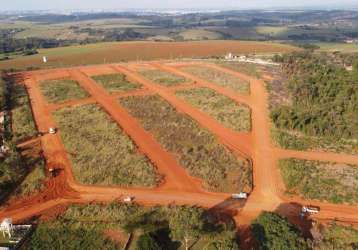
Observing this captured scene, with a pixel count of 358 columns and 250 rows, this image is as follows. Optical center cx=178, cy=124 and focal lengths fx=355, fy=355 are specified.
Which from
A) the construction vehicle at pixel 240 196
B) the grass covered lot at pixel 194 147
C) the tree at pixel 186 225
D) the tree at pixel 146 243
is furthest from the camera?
the grass covered lot at pixel 194 147

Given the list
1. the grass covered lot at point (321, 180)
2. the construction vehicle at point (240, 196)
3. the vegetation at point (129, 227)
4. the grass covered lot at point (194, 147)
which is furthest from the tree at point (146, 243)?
the grass covered lot at point (321, 180)

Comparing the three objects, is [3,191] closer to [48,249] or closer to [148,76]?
[48,249]

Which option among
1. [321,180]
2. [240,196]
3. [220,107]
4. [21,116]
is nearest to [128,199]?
[240,196]

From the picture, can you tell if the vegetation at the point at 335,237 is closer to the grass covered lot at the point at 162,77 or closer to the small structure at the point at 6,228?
the small structure at the point at 6,228

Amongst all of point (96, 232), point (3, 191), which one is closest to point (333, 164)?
point (96, 232)

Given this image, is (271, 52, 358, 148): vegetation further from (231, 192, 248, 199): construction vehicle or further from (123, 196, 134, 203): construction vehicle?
(123, 196, 134, 203): construction vehicle

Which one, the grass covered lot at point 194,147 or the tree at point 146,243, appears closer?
the tree at point 146,243
